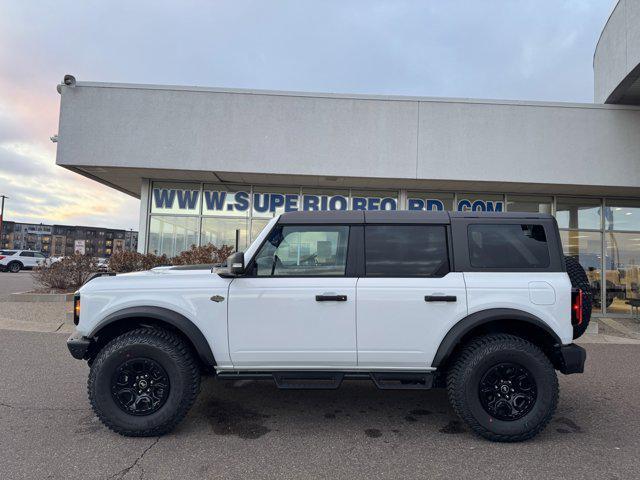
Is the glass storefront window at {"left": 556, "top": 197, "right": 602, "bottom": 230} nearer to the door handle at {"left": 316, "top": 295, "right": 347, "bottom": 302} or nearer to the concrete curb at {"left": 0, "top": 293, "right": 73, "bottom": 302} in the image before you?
the door handle at {"left": 316, "top": 295, "right": 347, "bottom": 302}

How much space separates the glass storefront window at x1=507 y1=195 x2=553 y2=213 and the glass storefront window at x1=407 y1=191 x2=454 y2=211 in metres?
1.64

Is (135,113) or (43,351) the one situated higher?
(135,113)

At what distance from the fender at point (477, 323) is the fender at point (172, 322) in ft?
6.25

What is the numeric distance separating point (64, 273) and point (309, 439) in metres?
10.2

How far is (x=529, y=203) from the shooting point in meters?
11.3

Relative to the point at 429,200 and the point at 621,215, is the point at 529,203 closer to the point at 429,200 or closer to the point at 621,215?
the point at 621,215

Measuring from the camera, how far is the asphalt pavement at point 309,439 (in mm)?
2885

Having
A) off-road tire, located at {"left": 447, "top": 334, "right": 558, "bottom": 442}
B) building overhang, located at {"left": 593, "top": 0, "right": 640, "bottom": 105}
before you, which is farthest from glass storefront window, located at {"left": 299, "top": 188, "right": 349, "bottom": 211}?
off-road tire, located at {"left": 447, "top": 334, "right": 558, "bottom": 442}

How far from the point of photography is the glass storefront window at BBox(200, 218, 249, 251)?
36.7 feet

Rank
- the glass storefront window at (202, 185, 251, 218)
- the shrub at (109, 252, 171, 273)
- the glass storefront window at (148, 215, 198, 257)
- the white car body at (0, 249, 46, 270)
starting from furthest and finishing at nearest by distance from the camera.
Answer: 1. the white car body at (0, 249, 46, 270)
2. the glass storefront window at (202, 185, 251, 218)
3. the glass storefront window at (148, 215, 198, 257)
4. the shrub at (109, 252, 171, 273)

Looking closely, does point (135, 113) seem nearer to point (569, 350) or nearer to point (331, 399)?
point (331, 399)

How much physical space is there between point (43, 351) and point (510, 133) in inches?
406

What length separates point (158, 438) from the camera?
333 centimetres

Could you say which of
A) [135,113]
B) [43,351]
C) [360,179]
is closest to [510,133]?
[360,179]
